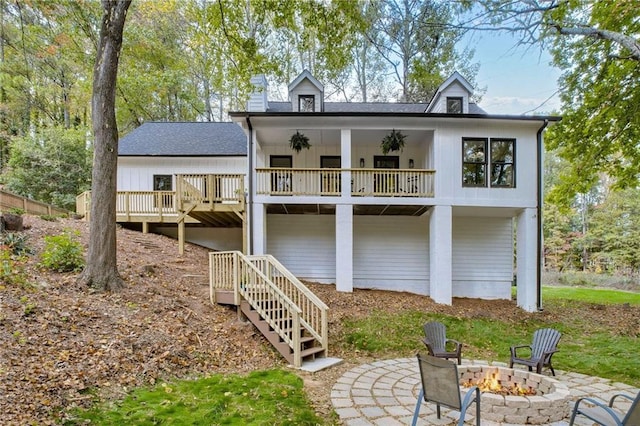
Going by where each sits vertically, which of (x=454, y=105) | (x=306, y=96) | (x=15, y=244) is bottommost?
(x=15, y=244)

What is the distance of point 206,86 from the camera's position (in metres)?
26.0

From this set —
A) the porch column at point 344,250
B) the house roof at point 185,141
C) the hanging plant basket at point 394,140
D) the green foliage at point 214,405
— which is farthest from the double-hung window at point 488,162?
the house roof at point 185,141

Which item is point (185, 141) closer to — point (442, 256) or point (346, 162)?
point (346, 162)

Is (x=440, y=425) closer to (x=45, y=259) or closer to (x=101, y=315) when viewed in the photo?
(x=101, y=315)

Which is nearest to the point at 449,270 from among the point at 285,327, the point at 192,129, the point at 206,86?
the point at 285,327

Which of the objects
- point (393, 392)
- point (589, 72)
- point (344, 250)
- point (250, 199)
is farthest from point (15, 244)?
point (589, 72)

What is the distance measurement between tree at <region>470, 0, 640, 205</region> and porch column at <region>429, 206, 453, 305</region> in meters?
5.40

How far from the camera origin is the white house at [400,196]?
10922 millimetres

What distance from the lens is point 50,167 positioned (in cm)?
1881

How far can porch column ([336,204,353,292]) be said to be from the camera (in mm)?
10969

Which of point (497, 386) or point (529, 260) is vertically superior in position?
point (529, 260)

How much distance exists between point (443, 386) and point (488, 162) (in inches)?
363

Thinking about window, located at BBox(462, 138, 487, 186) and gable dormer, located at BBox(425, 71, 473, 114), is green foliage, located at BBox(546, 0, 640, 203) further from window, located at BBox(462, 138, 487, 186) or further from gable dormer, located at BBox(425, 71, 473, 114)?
window, located at BBox(462, 138, 487, 186)

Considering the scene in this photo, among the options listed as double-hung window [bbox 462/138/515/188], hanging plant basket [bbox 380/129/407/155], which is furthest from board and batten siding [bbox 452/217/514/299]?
hanging plant basket [bbox 380/129/407/155]
